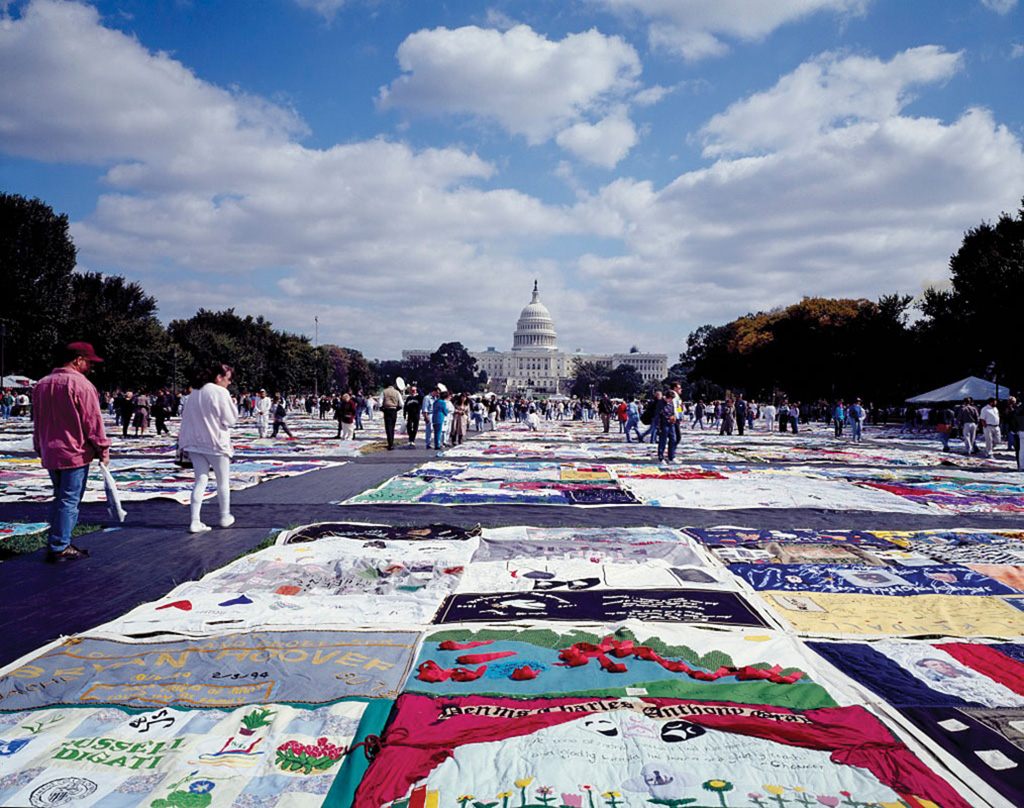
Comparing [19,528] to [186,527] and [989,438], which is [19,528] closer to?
[186,527]

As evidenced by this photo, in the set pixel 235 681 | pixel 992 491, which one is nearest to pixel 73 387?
pixel 235 681

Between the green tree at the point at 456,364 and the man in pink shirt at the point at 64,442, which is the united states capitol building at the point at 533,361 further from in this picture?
the man in pink shirt at the point at 64,442

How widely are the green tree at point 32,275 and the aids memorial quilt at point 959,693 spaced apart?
1680 inches

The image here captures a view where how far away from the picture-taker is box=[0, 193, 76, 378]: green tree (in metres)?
37.5

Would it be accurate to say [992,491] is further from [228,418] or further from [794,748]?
[228,418]

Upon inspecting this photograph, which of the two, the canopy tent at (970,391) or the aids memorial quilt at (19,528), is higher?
the canopy tent at (970,391)

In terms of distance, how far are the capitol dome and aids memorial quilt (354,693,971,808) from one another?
A: 16176 cm

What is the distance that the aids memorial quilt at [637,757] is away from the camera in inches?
86.0

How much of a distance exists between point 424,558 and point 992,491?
916 centimetres

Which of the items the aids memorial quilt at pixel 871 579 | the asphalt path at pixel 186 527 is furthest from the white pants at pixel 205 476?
the aids memorial quilt at pixel 871 579

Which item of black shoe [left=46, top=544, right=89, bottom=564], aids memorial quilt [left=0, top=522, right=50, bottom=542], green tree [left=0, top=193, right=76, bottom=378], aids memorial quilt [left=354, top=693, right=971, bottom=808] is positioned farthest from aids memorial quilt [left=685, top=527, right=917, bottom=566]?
green tree [left=0, top=193, right=76, bottom=378]

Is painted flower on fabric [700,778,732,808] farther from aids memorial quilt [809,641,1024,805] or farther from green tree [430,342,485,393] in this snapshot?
green tree [430,342,485,393]

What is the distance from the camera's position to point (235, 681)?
3.10 m

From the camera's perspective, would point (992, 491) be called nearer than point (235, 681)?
No
